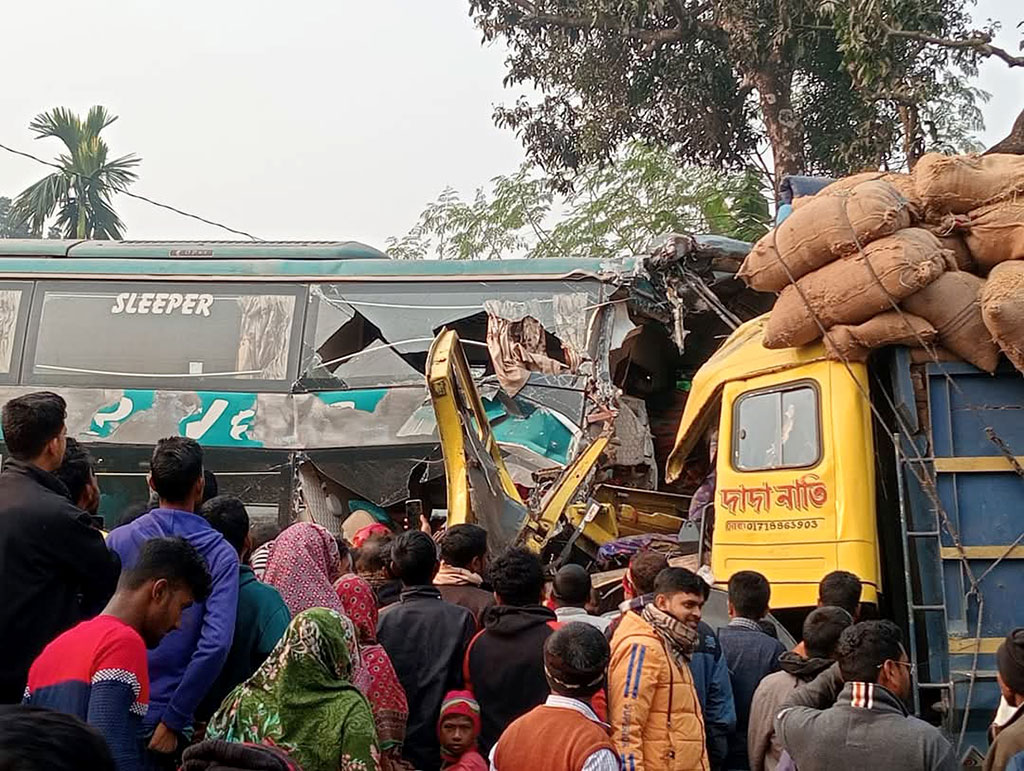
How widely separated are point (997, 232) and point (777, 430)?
1.47 meters

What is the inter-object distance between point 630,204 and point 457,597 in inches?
748

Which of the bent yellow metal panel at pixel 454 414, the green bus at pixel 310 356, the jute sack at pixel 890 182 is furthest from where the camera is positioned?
the green bus at pixel 310 356

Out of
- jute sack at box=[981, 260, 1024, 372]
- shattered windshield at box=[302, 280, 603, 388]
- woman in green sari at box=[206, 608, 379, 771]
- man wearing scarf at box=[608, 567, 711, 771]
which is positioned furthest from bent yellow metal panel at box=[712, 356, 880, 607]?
shattered windshield at box=[302, 280, 603, 388]

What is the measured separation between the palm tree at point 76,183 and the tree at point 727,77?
40.0 ft

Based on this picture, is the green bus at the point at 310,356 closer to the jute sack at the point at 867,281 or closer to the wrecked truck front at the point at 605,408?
the wrecked truck front at the point at 605,408

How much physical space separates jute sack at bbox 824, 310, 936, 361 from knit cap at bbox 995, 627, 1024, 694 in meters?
2.47

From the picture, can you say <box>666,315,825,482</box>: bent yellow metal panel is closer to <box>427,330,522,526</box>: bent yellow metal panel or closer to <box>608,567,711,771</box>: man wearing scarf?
<box>427,330,522,526</box>: bent yellow metal panel

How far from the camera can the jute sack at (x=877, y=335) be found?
5.62 meters

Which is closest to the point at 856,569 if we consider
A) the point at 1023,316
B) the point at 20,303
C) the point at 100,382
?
the point at 1023,316

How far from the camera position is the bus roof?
34.8ft

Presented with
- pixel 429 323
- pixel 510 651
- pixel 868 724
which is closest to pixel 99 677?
pixel 510 651

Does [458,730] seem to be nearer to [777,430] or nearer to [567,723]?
[567,723]

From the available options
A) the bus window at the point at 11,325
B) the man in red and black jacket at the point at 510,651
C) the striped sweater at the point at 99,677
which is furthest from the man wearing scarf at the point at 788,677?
the bus window at the point at 11,325

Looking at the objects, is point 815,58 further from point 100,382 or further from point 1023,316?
point 1023,316
